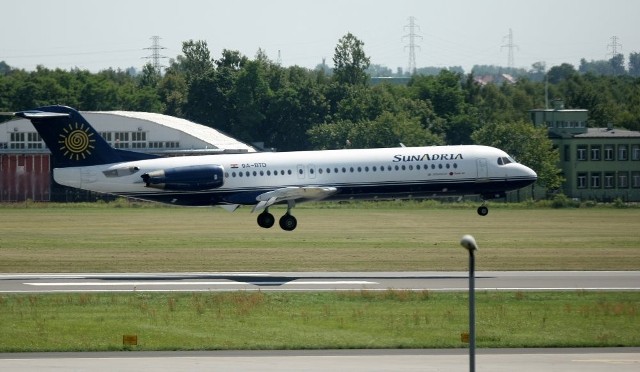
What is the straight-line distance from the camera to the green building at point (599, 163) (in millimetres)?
126062

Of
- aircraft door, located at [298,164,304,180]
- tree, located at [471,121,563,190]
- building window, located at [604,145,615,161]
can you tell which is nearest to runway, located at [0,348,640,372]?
aircraft door, located at [298,164,304,180]

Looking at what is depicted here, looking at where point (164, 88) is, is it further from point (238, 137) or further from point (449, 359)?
point (449, 359)

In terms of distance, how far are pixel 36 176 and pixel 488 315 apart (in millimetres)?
77647

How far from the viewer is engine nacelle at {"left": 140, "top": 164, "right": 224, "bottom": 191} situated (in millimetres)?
60438

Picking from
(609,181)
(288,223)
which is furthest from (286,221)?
(609,181)

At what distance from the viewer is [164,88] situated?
7864 inches

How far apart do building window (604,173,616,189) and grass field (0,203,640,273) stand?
88.9ft

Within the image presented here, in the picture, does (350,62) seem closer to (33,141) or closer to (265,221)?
(33,141)

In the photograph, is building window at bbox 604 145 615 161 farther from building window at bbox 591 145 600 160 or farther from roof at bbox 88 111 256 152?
roof at bbox 88 111 256 152

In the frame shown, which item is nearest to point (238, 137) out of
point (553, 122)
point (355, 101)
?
point (355, 101)

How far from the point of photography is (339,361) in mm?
31750

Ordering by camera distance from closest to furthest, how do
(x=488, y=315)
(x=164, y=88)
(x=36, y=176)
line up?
1. (x=488, y=315)
2. (x=36, y=176)
3. (x=164, y=88)

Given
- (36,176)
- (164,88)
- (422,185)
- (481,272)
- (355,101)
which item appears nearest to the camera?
(481,272)

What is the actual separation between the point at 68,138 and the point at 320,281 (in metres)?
16.3
